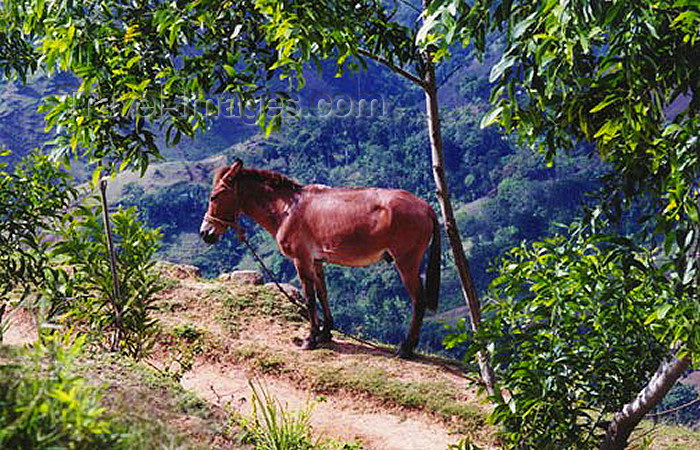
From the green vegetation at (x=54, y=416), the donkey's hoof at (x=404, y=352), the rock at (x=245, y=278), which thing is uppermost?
the green vegetation at (x=54, y=416)

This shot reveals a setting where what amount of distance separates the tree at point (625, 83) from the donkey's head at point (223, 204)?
16.1ft

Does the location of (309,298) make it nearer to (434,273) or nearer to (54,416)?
(434,273)

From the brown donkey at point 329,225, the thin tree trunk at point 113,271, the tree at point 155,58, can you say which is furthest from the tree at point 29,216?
the brown donkey at point 329,225

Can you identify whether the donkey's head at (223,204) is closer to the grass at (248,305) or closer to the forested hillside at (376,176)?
the grass at (248,305)

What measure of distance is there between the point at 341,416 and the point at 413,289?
1559 millimetres

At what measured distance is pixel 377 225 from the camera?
295 inches

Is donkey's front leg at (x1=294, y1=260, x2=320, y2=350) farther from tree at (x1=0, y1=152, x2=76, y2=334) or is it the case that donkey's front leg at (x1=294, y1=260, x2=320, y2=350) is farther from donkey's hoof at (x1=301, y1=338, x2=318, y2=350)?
tree at (x1=0, y1=152, x2=76, y2=334)

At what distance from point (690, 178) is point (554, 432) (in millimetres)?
1487

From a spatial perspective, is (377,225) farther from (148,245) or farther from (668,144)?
(668,144)

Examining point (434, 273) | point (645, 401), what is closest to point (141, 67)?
point (645, 401)

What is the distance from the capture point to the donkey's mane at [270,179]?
7.95 m

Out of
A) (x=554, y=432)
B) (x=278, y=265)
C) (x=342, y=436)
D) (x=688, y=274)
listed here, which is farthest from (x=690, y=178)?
(x=278, y=265)

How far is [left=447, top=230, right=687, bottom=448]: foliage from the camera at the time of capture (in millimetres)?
3396

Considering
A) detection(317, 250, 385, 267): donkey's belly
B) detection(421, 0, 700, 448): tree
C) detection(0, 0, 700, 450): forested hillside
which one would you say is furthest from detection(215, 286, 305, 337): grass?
detection(421, 0, 700, 448): tree
